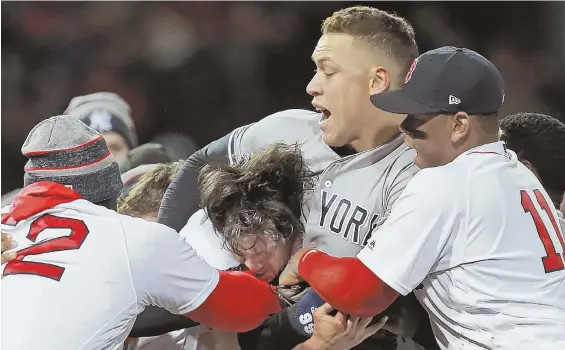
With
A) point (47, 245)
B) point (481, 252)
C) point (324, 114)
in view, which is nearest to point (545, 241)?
point (481, 252)

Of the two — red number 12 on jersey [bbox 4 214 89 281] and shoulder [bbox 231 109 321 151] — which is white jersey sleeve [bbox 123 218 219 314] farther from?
shoulder [bbox 231 109 321 151]

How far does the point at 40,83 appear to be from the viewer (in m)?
1.42

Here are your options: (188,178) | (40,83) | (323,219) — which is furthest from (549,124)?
(40,83)

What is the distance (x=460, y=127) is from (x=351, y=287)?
295mm

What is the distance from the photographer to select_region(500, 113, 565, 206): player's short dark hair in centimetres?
130

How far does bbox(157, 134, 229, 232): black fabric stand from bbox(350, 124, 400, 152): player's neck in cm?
26

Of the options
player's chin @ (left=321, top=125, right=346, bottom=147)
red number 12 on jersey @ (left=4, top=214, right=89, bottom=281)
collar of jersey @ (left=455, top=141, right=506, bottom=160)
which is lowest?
red number 12 on jersey @ (left=4, top=214, right=89, bottom=281)

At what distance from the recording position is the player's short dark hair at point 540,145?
1.30 m

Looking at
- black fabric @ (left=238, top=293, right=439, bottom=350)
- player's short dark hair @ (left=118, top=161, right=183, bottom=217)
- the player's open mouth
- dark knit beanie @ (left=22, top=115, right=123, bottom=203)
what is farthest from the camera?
player's short dark hair @ (left=118, top=161, right=183, bottom=217)

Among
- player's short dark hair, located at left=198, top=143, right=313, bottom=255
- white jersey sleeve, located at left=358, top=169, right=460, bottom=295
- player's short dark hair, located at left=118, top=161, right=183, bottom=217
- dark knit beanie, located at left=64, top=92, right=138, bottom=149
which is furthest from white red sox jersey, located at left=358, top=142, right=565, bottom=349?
dark knit beanie, located at left=64, top=92, right=138, bottom=149

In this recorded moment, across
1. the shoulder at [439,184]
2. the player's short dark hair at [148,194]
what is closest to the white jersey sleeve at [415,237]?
the shoulder at [439,184]

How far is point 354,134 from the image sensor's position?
49.3 inches

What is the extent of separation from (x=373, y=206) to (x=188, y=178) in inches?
14.5

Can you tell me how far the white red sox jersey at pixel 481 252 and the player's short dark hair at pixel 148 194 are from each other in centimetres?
53
